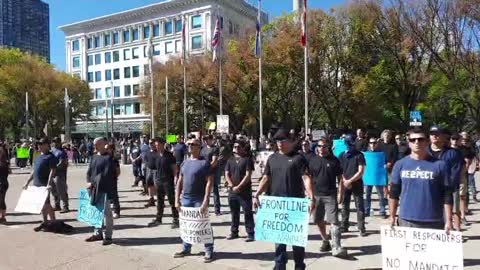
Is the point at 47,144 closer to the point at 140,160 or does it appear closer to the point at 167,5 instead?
the point at 140,160

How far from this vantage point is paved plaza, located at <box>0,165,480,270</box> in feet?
23.5

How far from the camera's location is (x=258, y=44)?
92.1 feet

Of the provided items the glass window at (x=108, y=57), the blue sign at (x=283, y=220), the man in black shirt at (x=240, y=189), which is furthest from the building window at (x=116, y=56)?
the blue sign at (x=283, y=220)

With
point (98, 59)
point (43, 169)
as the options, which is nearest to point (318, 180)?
point (43, 169)

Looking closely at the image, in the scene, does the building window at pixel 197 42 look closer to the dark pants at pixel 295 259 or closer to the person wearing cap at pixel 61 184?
the person wearing cap at pixel 61 184

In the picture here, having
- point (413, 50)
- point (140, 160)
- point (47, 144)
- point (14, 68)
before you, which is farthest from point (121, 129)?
point (47, 144)

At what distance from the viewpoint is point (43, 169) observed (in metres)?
9.80

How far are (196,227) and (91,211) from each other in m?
2.37

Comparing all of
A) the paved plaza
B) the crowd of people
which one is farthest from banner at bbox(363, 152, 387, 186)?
the paved plaza

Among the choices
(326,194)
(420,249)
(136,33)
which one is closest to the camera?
(420,249)

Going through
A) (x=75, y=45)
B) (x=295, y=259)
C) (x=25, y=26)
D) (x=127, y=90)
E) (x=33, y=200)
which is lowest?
(x=295, y=259)

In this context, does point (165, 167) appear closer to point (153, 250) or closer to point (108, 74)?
point (153, 250)

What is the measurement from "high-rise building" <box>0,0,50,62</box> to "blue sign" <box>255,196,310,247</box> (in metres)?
93.5

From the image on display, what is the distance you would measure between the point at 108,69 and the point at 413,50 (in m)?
70.3
